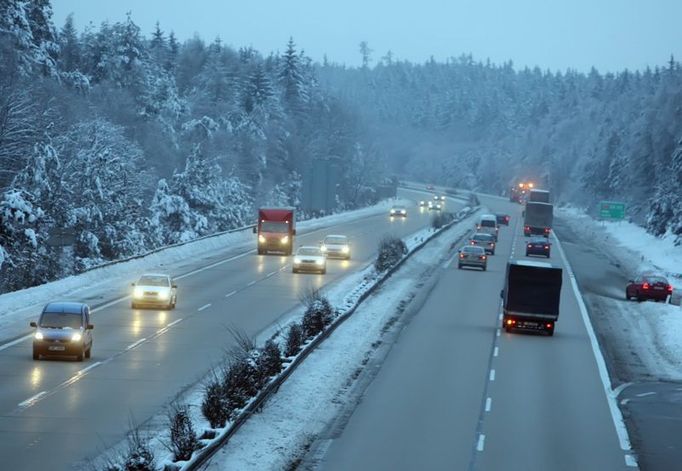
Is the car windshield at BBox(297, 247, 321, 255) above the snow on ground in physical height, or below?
below

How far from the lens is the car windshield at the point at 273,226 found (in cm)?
6931

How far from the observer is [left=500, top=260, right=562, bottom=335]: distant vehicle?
1578 inches

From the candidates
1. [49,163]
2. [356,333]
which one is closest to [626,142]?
[49,163]

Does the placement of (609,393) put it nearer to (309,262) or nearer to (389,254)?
(309,262)

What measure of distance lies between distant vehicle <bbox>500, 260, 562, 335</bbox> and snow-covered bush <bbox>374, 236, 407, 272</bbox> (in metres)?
19.3

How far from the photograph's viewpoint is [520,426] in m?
24.1

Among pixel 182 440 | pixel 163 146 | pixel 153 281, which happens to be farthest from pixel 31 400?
pixel 163 146

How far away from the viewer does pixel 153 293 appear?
1676 inches

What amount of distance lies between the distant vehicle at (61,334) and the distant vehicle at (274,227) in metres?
38.4

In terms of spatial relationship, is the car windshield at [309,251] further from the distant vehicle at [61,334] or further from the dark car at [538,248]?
the distant vehicle at [61,334]

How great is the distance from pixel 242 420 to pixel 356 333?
16.0 metres

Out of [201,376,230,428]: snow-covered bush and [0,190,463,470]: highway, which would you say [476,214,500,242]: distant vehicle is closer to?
[0,190,463,470]: highway

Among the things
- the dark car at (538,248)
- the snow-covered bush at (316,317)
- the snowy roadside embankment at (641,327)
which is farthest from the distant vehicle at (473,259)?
the snow-covered bush at (316,317)

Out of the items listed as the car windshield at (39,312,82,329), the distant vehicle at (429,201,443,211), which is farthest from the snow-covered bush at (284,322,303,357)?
the distant vehicle at (429,201,443,211)
